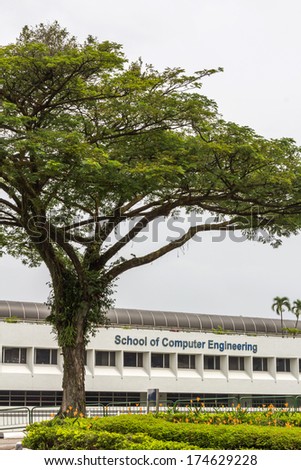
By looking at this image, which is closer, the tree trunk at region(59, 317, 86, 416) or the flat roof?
the tree trunk at region(59, 317, 86, 416)

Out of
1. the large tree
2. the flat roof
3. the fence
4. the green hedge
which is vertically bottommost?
the fence

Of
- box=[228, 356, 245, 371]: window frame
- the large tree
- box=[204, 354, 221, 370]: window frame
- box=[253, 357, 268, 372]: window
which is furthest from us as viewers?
box=[253, 357, 268, 372]: window

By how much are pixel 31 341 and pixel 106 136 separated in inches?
1134

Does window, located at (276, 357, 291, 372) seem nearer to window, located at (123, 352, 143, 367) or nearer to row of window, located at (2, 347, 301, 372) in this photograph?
row of window, located at (2, 347, 301, 372)

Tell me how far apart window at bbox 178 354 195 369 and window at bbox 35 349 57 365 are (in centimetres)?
1033

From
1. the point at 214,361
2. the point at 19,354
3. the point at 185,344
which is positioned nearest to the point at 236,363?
the point at 214,361

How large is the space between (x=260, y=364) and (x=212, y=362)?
469 cm

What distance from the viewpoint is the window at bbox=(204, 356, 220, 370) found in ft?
201

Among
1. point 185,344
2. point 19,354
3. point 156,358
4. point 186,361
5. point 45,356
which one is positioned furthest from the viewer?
point 186,361

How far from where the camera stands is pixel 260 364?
64.1 metres

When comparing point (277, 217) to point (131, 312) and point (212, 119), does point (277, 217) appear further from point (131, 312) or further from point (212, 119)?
point (131, 312)

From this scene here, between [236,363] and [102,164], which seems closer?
[102,164]

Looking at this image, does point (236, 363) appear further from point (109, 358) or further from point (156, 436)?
point (156, 436)

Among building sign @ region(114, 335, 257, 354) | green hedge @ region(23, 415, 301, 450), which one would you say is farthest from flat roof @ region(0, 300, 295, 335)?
green hedge @ region(23, 415, 301, 450)
